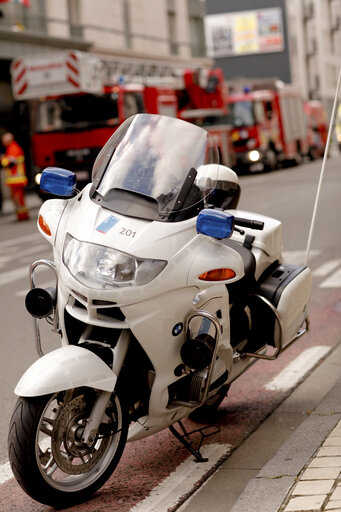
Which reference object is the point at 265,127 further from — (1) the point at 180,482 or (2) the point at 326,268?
(1) the point at 180,482

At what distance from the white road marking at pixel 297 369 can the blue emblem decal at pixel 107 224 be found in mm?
2172

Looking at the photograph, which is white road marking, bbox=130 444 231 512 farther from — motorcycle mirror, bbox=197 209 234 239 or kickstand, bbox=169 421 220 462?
motorcycle mirror, bbox=197 209 234 239

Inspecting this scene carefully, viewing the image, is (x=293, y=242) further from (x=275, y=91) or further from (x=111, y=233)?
(x=275, y=91)

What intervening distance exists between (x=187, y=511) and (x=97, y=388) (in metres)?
0.63

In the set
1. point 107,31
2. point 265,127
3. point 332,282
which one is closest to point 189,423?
point 332,282

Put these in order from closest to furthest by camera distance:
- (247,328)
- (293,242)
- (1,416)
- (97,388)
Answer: (97,388), (247,328), (1,416), (293,242)

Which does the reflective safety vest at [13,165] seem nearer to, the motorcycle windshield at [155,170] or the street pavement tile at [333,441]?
the motorcycle windshield at [155,170]

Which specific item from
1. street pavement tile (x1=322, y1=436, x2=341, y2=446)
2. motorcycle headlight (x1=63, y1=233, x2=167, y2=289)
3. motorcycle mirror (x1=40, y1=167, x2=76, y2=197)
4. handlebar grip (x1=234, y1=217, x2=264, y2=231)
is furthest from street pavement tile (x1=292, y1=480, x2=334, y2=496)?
motorcycle mirror (x1=40, y1=167, x2=76, y2=197)

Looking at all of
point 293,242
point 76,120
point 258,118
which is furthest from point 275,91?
point 293,242

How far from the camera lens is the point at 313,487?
3.85 metres

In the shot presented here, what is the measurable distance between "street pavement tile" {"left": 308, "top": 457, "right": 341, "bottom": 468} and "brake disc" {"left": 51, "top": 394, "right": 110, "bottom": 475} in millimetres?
938

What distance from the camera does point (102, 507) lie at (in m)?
4.02

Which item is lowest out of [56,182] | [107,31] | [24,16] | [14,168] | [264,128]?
[14,168]

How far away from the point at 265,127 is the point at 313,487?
3172 centimetres
